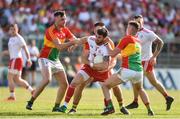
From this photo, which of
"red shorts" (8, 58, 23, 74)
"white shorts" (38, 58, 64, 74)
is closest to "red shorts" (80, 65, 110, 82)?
"white shorts" (38, 58, 64, 74)

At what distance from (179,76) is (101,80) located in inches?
727

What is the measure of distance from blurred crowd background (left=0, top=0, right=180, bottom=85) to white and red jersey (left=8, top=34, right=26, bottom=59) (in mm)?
11024

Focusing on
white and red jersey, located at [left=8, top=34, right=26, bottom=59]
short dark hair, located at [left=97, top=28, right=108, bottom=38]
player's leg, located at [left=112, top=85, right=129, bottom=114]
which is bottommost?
player's leg, located at [left=112, top=85, right=129, bottom=114]

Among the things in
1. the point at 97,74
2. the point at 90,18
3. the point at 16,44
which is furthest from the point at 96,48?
the point at 90,18

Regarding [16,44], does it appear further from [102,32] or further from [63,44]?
[102,32]

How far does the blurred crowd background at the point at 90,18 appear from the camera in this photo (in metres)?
37.0

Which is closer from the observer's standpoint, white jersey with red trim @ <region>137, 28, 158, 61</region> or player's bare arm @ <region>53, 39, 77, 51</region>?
player's bare arm @ <region>53, 39, 77, 51</region>

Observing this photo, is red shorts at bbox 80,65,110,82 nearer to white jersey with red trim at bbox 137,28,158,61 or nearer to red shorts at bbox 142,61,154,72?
red shorts at bbox 142,61,154,72

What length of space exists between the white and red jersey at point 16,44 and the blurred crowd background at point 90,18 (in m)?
11.0

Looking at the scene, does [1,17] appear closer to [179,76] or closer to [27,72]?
[27,72]

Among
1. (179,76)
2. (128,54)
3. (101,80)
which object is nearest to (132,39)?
(128,54)

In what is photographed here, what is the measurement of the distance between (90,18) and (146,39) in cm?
1839

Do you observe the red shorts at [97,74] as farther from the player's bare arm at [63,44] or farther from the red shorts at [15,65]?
the red shorts at [15,65]

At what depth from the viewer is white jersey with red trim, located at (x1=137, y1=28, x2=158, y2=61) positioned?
68.5 feet
